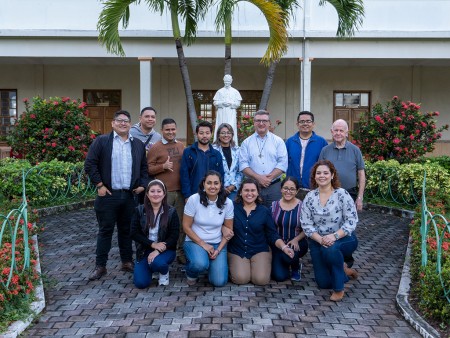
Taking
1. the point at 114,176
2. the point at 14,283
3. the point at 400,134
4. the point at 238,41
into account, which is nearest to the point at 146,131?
the point at 114,176

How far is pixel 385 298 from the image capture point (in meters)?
4.74

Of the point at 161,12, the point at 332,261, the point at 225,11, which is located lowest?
the point at 332,261

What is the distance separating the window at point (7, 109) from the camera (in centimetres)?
1575

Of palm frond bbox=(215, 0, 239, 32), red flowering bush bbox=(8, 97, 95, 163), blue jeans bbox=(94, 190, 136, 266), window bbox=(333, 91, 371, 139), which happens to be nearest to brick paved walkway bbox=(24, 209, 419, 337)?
blue jeans bbox=(94, 190, 136, 266)

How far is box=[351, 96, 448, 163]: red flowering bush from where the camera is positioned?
11.2 m

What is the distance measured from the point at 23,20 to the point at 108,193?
32.0 ft

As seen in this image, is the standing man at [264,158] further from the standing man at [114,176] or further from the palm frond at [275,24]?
the palm frond at [275,24]

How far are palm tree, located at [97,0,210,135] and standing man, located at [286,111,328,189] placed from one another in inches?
236

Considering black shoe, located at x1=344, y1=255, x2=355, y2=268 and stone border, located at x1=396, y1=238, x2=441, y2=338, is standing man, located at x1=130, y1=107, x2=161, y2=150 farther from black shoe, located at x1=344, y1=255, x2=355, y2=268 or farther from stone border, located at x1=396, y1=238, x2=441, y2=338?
stone border, located at x1=396, y1=238, x2=441, y2=338

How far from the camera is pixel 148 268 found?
492 centimetres

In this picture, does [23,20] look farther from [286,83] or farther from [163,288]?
[163,288]

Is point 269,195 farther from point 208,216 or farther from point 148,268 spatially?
point 148,268

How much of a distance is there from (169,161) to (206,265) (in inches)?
50.1

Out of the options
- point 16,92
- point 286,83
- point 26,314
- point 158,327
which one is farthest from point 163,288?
point 16,92
